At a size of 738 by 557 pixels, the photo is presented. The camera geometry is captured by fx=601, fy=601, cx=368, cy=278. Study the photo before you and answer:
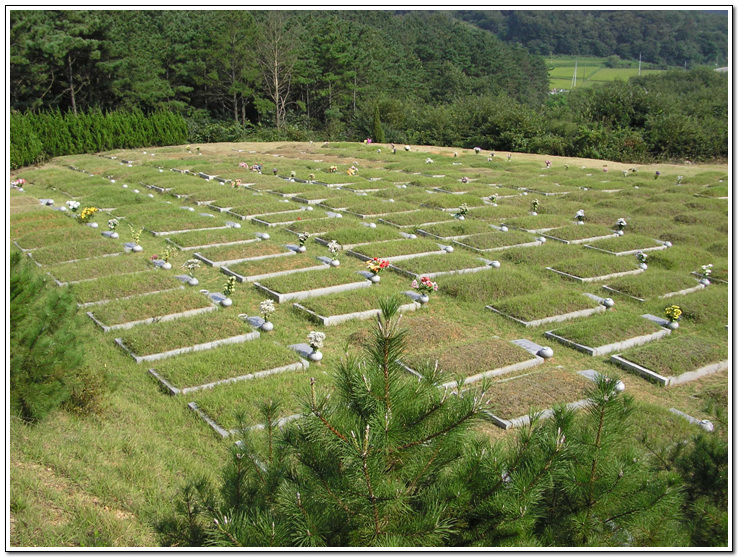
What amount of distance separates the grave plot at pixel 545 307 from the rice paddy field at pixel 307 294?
0.04 meters

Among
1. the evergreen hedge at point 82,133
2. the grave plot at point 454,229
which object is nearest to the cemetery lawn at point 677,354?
the grave plot at point 454,229

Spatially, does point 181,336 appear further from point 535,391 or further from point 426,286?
point 535,391

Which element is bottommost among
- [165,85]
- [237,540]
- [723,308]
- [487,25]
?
[723,308]

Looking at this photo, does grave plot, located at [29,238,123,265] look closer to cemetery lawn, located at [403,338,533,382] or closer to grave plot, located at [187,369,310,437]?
grave plot, located at [187,369,310,437]

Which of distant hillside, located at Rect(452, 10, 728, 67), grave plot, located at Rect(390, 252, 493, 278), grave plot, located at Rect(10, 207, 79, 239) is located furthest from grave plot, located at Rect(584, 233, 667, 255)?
distant hillside, located at Rect(452, 10, 728, 67)

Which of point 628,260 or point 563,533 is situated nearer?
point 563,533

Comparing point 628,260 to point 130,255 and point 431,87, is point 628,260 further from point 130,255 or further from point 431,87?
point 431,87

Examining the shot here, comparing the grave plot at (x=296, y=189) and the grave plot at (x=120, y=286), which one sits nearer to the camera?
the grave plot at (x=120, y=286)

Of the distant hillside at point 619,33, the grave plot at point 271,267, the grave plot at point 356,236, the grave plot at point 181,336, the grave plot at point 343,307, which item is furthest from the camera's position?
the distant hillside at point 619,33

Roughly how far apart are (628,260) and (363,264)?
4.51 metres

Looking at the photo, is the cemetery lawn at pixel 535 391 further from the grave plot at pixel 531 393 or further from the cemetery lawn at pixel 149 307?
the cemetery lawn at pixel 149 307

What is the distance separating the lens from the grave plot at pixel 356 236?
423 inches

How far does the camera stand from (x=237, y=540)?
88.5 inches

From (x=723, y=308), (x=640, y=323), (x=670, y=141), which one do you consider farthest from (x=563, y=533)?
(x=670, y=141)
